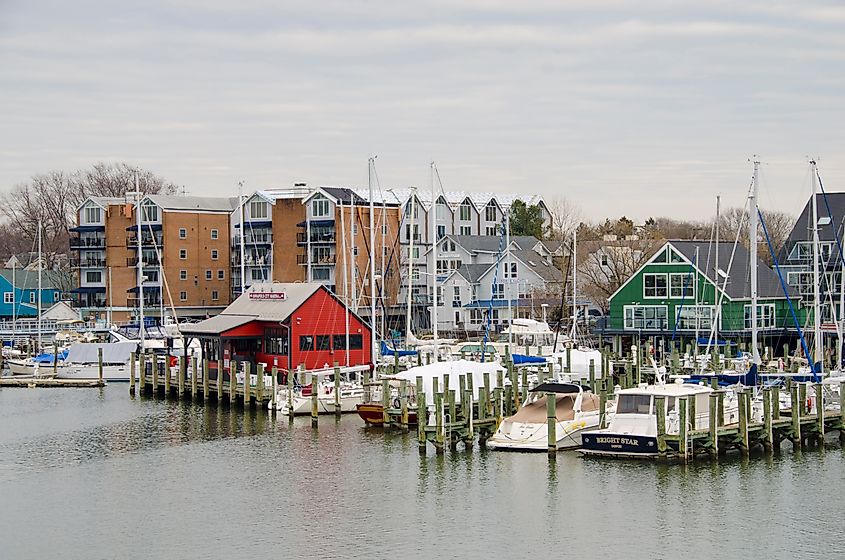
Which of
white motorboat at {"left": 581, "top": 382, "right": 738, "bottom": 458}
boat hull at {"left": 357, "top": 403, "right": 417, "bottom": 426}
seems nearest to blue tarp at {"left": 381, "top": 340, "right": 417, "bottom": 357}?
boat hull at {"left": 357, "top": 403, "right": 417, "bottom": 426}

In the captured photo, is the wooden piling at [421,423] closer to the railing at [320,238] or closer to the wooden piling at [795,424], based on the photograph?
the wooden piling at [795,424]

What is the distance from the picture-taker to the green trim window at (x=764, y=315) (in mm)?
74906

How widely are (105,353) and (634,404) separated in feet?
136

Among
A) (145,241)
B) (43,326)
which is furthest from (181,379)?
(145,241)

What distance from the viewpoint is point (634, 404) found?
38469mm

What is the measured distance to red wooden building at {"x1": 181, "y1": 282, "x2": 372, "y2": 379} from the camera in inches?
2280

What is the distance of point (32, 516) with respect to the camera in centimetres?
3369

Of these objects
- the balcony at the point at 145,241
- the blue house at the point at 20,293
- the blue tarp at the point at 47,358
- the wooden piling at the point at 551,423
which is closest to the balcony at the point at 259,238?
the balcony at the point at 145,241

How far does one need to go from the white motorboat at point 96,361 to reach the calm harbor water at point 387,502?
81.3 feet

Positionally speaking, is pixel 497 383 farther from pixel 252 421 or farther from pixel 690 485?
pixel 690 485

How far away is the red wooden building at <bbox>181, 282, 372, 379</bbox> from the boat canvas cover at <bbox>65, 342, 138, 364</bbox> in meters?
11.8

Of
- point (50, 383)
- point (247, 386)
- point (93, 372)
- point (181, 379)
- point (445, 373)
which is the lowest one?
point (50, 383)

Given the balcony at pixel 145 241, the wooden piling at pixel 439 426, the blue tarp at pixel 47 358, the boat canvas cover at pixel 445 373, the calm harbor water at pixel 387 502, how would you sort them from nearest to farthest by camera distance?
the calm harbor water at pixel 387 502
the wooden piling at pixel 439 426
the boat canvas cover at pixel 445 373
the blue tarp at pixel 47 358
the balcony at pixel 145 241

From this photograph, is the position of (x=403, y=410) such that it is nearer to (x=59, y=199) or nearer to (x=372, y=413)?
(x=372, y=413)
